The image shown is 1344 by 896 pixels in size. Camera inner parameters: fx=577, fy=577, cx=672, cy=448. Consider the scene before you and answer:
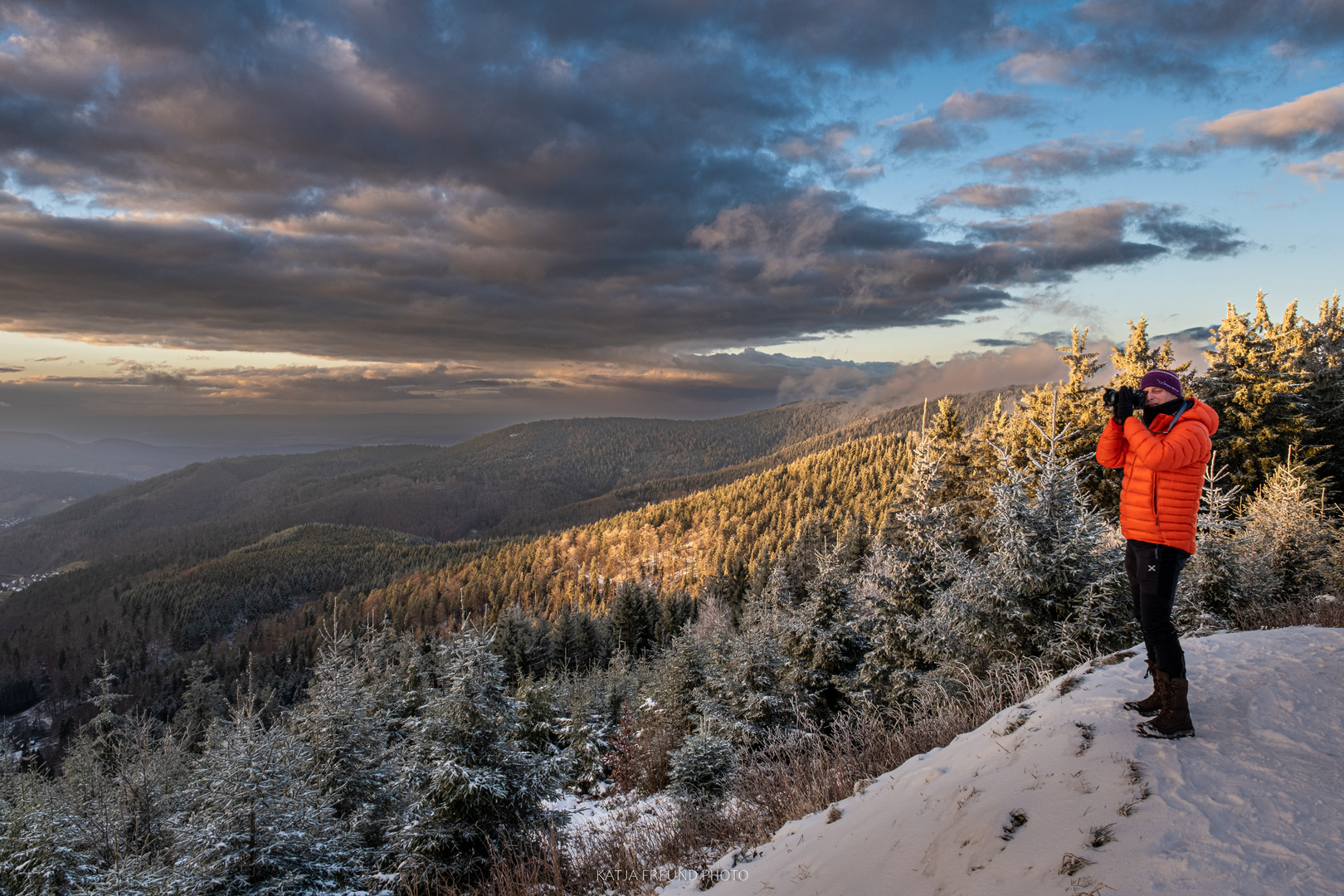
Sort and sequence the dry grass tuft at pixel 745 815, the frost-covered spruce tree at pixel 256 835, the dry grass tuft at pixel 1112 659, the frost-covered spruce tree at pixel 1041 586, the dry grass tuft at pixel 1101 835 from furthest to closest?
1. the frost-covered spruce tree at pixel 1041 586
2. the frost-covered spruce tree at pixel 256 835
3. the dry grass tuft at pixel 1112 659
4. the dry grass tuft at pixel 745 815
5. the dry grass tuft at pixel 1101 835

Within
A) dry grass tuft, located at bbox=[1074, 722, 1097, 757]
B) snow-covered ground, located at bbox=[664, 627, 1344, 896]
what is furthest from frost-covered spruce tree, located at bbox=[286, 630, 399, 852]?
dry grass tuft, located at bbox=[1074, 722, 1097, 757]

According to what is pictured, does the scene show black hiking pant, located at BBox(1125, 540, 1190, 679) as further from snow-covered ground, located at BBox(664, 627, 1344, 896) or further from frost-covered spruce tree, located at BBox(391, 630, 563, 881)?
frost-covered spruce tree, located at BBox(391, 630, 563, 881)

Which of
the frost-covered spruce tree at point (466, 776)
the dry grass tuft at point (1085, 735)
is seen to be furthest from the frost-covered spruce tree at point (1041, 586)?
the frost-covered spruce tree at point (466, 776)

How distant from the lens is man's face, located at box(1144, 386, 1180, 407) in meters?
5.49

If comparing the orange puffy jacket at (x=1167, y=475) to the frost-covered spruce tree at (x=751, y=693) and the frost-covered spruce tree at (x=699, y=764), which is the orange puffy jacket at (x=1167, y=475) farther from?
the frost-covered spruce tree at (x=751, y=693)

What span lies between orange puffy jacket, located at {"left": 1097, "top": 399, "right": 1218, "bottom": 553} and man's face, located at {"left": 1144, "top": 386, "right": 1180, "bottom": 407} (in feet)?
0.48

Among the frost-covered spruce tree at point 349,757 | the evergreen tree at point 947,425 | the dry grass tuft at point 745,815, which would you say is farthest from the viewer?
the evergreen tree at point 947,425

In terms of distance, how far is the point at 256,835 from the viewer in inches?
357

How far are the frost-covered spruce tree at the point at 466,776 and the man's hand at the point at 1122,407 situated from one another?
11.7 m

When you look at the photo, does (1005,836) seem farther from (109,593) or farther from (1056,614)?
(109,593)

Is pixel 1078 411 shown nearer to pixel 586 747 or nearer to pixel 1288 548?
pixel 1288 548

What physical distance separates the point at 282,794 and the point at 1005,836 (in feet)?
36.0

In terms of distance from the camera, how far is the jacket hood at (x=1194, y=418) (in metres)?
5.30

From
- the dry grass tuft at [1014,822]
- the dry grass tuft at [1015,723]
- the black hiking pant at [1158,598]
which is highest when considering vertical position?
the black hiking pant at [1158,598]
